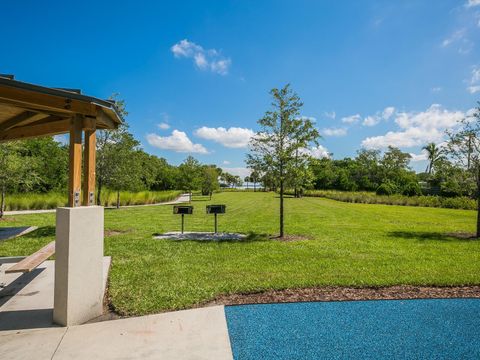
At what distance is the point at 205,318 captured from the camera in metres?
4.25

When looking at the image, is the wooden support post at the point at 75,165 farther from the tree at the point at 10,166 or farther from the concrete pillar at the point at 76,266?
the tree at the point at 10,166

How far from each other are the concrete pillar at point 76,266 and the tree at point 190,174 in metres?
29.9

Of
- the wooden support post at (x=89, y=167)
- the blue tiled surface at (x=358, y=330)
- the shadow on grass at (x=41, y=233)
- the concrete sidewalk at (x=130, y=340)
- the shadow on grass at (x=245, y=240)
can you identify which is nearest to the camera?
the concrete sidewalk at (x=130, y=340)

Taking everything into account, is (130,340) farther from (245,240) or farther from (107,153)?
(107,153)

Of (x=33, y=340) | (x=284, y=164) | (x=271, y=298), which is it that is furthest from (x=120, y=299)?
(x=284, y=164)

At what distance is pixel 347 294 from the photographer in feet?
17.2

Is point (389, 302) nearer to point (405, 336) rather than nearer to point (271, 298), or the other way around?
point (405, 336)

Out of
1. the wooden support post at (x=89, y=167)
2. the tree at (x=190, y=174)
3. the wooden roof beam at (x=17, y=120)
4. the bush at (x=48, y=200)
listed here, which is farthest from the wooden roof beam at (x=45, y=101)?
the tree at (x=190, y=174)

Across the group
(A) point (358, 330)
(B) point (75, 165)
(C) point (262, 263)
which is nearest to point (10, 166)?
(B) point (75, 165)

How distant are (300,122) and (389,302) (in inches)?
272

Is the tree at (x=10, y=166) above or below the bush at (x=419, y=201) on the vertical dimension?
above

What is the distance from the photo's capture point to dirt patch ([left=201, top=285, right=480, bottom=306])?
498cm

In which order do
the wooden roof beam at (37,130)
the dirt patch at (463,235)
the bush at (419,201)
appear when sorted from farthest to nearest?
the bush at (419,201) < the dirt patch at (463,235) < the wooden roof beam at (37,130)

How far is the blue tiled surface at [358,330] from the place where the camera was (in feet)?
11.3
